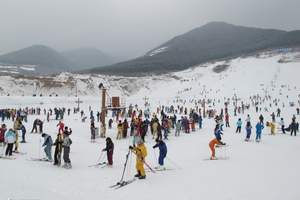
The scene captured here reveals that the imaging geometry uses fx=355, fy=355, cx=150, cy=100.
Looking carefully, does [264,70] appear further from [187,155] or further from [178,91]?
[187,155]

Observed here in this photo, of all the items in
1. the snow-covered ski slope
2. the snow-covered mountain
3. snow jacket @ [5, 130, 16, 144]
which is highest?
the snow-covered mountain

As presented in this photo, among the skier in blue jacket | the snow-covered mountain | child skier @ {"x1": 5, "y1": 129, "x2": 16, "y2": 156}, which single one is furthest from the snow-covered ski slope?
the snow-covered mountain

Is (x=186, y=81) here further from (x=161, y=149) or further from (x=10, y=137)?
(x=10, y=137)

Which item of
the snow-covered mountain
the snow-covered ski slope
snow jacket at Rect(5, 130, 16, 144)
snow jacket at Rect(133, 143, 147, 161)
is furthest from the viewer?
the snow-covered mountain

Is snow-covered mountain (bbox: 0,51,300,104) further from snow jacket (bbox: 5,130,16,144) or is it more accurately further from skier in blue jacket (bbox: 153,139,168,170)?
skier in blue jacket (bbox: 153,139,168,170)

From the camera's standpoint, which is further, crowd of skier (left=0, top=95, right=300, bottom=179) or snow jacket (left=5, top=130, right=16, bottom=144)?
snow jacket (left=5, top=130, right=16, bottom=144)

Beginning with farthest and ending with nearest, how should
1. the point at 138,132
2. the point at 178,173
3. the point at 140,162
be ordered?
1. the point at 138,132
2. the point at 178,173
3. the point at 140,162

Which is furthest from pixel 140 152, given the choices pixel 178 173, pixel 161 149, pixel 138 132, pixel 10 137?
pixel 138 132

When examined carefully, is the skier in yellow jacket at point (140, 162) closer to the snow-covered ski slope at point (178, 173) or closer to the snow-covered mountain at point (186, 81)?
the snow-covered ski slope at point (178, 173)

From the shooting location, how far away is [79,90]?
86.2 m

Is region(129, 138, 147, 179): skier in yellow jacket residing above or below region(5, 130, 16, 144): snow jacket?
below

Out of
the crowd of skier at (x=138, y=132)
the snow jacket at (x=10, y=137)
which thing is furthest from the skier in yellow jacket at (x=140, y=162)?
the snow jacket at (x=10, y=137)

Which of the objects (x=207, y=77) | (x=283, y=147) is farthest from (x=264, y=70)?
(x=283, y=147)

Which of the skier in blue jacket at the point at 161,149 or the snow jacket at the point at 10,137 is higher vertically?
the snow jacket at the point at 10,137
